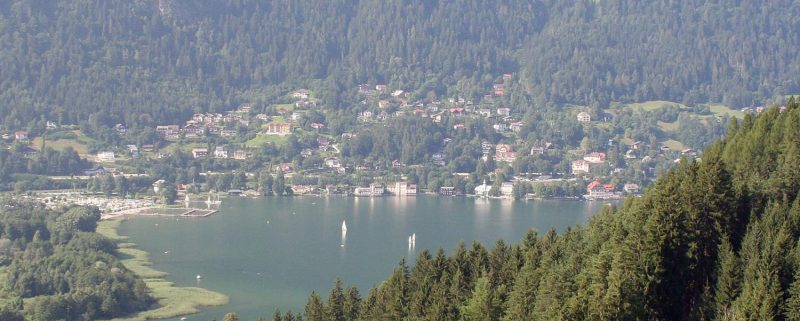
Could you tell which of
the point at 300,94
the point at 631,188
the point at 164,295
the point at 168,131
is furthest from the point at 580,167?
the point at 164,295

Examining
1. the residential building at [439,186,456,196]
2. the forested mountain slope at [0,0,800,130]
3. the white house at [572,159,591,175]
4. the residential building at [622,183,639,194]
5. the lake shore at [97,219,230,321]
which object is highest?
the forested mountain slope at [0,0,800,130]

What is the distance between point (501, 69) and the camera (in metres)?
79.9

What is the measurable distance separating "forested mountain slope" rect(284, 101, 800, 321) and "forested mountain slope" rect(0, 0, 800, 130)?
48224 mm

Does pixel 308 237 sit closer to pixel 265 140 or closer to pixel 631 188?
pixel 631 188

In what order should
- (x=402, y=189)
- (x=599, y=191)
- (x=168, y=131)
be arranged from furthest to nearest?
(x=168, y=131) → (x=402, y=189) → (x=599, y=191)

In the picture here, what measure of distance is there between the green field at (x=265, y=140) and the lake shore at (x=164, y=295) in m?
27.0

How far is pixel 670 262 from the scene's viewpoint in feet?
47.0

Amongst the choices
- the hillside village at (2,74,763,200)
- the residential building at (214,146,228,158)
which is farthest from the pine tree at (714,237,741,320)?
the residential building at (214,146,228,158)

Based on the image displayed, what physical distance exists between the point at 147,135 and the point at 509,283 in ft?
156

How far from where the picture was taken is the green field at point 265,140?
2482 inches

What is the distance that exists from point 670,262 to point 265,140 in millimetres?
50268

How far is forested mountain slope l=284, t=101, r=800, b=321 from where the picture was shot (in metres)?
13.4

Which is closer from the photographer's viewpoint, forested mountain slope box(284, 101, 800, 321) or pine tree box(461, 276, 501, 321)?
forested mountain slope box(284, 101, 800, 321)

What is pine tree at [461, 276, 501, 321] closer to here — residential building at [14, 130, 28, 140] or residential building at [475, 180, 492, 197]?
residential building at [475, 180, 492, 197]
